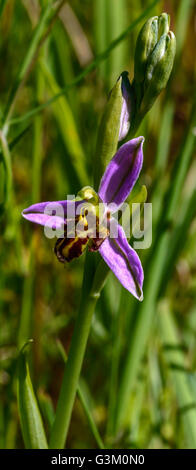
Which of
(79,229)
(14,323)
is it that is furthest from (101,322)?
(79,229)

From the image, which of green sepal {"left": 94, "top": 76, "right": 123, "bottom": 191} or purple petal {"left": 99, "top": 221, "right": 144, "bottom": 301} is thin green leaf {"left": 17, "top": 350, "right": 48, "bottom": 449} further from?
green sepal {"left": 94, "top": 76, "right": 123, "bottom": 191}

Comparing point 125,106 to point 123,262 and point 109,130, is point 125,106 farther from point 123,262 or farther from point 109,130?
point 123,262

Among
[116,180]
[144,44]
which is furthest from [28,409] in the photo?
[144,44]

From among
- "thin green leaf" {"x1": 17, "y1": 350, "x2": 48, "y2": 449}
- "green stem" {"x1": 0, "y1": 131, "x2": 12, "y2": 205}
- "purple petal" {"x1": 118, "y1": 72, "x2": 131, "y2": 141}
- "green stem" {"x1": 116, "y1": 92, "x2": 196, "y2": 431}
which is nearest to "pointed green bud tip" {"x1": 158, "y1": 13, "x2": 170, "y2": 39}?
"purple petal" {"x1": 118, "y1": 72, "x2": 131, "y2": 141}

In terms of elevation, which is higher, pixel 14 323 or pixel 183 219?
pixel 183 219

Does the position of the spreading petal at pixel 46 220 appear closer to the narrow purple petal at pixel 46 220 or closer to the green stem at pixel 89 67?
the narrow purple petal at pixel 46 220
